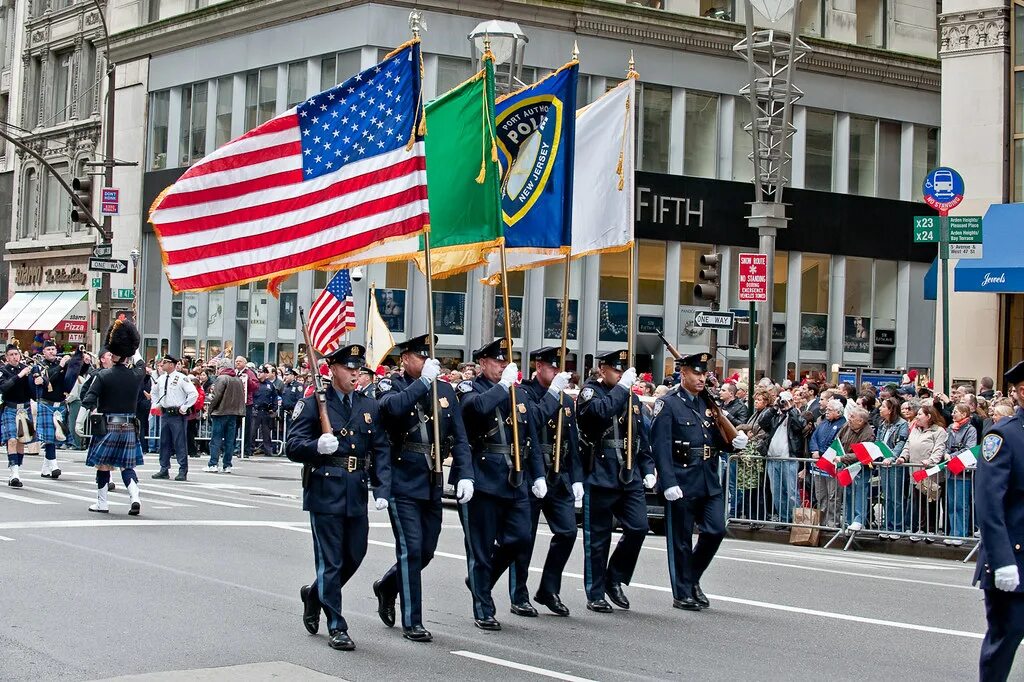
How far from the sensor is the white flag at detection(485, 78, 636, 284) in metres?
13.6

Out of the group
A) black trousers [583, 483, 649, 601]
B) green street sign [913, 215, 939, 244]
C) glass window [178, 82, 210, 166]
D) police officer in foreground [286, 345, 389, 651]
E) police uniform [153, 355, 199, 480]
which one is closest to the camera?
police officer in foreground [286, 345, 389, 651]

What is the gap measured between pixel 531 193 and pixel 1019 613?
716 cm

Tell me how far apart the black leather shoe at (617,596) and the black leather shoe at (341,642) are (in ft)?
A: 8.98

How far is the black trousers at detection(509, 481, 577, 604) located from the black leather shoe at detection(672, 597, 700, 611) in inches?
40.9

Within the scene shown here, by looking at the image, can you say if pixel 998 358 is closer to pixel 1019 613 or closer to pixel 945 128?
pixel 945 128

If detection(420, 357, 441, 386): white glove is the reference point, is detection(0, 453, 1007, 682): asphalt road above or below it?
below

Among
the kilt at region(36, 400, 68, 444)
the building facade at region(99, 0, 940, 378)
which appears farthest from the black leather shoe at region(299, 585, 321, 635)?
the building facade at region(99, 0, 940, 378)

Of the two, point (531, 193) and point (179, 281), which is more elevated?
point (531, 193)

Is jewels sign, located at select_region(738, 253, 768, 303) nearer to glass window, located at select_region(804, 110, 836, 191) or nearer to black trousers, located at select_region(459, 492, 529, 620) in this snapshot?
black trousers, located at select_region(459, 492, 529, 620)

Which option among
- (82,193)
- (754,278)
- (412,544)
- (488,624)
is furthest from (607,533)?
(82,193)

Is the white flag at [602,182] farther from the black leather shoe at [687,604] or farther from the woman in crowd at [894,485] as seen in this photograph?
the woman in crowd at [894,485]

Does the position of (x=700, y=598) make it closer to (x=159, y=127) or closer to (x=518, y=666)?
(x=518, y=666)

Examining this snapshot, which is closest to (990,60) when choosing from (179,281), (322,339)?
(322,339)

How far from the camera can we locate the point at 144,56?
44469 millimetres
